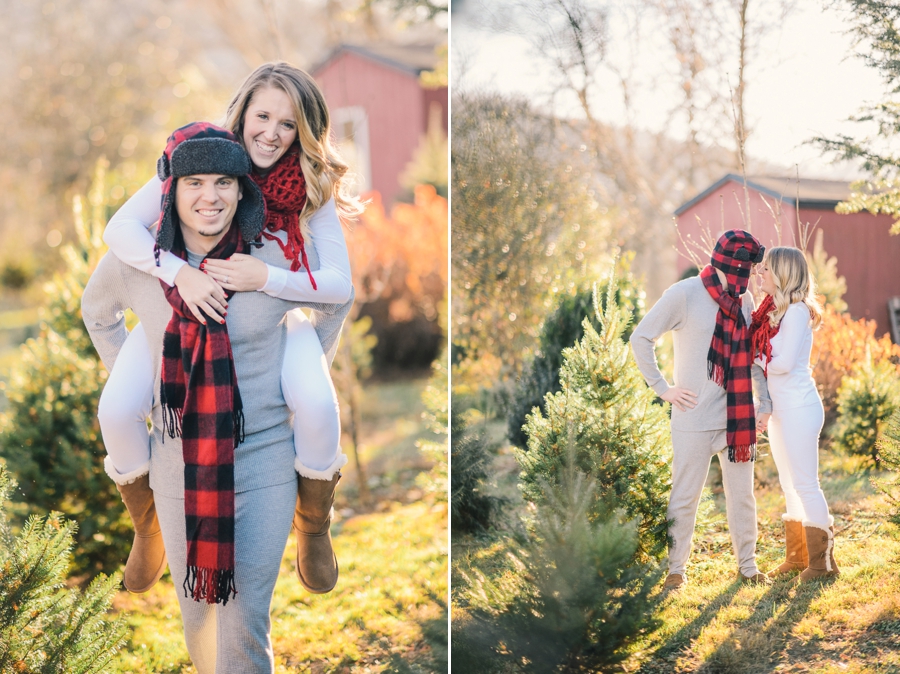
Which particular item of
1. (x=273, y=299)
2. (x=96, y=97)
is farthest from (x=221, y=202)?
(x=96, y=97)

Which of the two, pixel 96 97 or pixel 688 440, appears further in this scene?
pixel 96 97

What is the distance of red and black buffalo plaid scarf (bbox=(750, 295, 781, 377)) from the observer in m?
2.94

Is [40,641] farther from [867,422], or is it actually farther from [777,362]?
[867,422]

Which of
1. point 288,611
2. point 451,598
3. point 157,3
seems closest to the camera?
point 451,598

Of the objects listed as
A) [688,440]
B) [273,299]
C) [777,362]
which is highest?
[273,299]

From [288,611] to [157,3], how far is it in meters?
19.5

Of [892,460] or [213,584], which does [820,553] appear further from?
[213,584]

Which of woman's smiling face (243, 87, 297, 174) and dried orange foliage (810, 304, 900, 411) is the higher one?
woman's smiling face (243, 87, 297, 174)

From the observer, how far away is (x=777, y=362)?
2924mm

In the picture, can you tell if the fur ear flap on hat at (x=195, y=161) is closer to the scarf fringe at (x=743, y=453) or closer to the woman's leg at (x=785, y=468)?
the scarf fringe at (x=743, y=453)

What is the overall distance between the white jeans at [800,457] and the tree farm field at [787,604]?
8 cm

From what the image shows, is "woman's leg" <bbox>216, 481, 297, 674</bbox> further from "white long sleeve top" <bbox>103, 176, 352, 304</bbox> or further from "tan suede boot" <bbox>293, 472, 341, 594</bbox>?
"white long sleeve top" <bbox>103, 176, 352, 304</bbox>

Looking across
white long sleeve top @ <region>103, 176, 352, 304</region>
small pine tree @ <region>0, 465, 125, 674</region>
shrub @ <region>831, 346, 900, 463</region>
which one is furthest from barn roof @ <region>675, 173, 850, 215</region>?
small pine tree @ <region>0, 465, 125, 674</region>

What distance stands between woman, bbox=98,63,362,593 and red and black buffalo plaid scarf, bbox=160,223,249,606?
0.31ft
